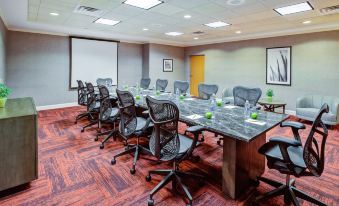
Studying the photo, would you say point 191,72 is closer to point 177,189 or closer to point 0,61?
point 0,61

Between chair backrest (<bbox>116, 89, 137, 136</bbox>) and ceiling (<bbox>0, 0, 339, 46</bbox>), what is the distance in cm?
207

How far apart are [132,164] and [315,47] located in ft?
19.5

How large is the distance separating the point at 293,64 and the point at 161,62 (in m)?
4.97

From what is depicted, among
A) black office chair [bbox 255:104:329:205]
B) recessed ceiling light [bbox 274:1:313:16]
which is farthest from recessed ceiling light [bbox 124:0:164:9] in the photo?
black office chair [bbox 255:104:329:205]

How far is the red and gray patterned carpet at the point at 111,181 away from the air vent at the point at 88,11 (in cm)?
267

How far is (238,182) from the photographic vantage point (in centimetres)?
206

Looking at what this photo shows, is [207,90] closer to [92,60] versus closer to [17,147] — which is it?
[17,147]

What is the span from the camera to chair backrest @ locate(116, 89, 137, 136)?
2654 millimetres

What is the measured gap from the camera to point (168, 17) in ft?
15.5

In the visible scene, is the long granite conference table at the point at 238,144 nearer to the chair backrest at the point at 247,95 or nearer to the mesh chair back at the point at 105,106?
the chair backrest at the point at 247,95

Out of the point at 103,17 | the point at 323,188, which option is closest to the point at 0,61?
the point at 103,17

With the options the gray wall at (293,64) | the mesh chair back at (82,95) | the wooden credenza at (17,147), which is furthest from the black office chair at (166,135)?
the gray wall at (293,64)

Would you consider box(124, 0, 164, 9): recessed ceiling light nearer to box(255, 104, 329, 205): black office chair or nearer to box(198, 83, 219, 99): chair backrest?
box(198, 83, 219, 99): chair backrest

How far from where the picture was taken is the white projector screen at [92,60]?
6993mm
